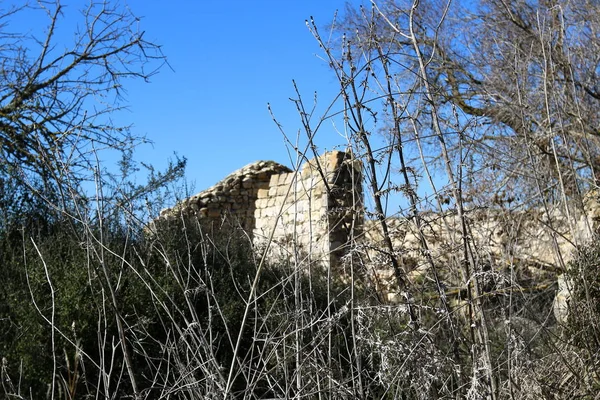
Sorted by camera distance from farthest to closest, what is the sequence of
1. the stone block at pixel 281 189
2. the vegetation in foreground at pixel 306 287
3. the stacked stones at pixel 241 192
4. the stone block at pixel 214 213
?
the stacked stones at pixel 241 192 → the stone block at pixel 214 213 → the stone block at pixel 281 189 → the vegetation in foreground at pixel 306 287

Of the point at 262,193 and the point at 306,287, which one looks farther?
the point at 262,193

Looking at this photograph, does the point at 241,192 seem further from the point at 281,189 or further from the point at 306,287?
the point at 306,287

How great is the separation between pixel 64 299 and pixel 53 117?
356 centimetres

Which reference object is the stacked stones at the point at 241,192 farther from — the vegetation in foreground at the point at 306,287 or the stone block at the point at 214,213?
the vegetation in foreground at the point at 306,287

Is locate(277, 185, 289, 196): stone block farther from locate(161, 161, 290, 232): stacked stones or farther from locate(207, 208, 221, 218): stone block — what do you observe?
locate(207, 208, 221, 218): stone block

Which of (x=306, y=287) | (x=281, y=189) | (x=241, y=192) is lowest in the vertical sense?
(x=306, y=287)

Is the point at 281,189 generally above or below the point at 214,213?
above

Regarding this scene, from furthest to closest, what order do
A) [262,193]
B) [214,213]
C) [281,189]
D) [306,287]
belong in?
[262,193] → [214,213] → [281,189] → [306,287]

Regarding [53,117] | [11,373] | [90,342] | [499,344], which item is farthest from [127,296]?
[53,117]

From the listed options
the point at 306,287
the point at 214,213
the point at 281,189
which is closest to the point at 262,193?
the point at 281,189

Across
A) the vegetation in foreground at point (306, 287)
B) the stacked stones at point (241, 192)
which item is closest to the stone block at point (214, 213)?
the stacked stones at point (241, 192)

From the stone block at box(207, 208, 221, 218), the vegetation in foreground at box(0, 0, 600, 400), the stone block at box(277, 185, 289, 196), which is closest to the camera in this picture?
the vegetation in foreground at box(0, 0, 600, 400)

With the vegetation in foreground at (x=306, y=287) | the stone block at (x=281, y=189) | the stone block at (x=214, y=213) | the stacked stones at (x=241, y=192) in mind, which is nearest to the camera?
the vegetation in foreground at (x=306, y=287)

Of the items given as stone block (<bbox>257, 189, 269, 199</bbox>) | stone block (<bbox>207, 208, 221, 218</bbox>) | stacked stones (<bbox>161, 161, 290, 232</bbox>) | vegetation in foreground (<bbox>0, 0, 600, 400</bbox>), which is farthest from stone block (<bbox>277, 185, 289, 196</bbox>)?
vegetation in foreground (<bbox>0, 0, 600, 400</bbox>)
